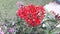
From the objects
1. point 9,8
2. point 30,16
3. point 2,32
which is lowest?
point 2,32

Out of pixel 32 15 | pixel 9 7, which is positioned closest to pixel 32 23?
pixel 32 15

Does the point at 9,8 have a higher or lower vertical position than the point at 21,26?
higher

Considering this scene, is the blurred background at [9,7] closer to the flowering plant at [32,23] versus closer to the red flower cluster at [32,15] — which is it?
the flowering plant at [32,23]

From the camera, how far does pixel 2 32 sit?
7.11ft

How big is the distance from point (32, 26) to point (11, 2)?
378 cm

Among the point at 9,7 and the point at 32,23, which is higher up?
the point at 9,7

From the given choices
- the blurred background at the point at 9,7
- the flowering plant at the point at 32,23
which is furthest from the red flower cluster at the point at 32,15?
the blurred background at the point at 9,7

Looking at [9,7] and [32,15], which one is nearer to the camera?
[32,15]

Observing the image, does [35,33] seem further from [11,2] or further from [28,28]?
[11,2]

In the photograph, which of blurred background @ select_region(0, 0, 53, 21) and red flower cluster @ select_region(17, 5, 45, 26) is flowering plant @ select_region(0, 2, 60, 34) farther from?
blurred background @ select_region(0, 0, 53, 21)

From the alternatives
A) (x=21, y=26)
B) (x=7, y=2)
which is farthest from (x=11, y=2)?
(x=21, y=26)

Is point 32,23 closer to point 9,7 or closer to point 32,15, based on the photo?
point 32,15

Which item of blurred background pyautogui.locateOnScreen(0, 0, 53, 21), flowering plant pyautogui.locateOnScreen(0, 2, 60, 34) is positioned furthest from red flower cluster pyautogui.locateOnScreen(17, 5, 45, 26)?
blurred background pyautogui.locateOnScreen(0, 0, 53, 21)

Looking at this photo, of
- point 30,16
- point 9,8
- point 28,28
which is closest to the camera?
point 30,16
